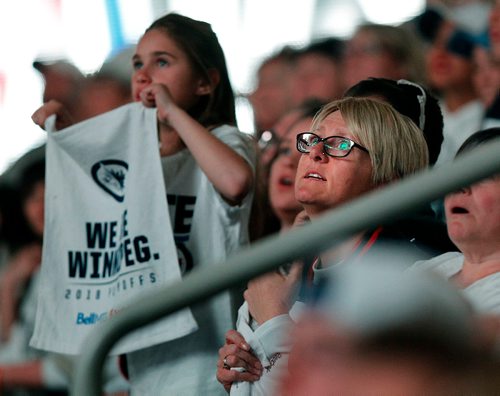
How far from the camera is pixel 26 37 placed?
5391 millimetres

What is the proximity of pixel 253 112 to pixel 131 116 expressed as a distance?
5.51ft

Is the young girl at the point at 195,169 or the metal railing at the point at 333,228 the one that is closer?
the metal railing at the point at 333,228

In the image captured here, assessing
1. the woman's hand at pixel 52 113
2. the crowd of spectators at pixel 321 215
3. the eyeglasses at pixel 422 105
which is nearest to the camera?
the crowd of spectators at pixel 321 215

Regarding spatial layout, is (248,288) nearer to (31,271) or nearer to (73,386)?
(73,386)

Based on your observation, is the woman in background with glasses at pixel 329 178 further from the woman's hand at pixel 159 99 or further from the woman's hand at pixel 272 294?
the woman's hand at pixel 159 99

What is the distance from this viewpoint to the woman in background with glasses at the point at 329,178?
253cm

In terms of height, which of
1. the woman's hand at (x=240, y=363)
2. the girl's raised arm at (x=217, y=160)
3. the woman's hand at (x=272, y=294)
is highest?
the girl's raised arm at (x=217, y=160)

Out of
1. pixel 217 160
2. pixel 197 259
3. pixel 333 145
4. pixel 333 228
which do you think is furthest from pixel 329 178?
pixel 333 228

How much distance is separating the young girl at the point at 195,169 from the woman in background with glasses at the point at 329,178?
0.89 feet

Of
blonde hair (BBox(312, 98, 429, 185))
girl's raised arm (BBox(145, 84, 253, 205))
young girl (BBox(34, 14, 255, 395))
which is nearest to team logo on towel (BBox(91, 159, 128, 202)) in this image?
young girl (BBox(34, 14, 255, 395))

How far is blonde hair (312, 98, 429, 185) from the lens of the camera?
2537mm

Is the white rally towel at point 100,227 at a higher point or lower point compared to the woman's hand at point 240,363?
higher

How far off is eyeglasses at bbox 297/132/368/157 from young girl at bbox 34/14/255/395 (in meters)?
0.34

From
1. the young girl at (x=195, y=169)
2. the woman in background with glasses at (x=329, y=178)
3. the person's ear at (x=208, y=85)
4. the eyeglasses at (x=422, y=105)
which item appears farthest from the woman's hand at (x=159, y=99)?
the eyeglasses at (x=422, y=105)
